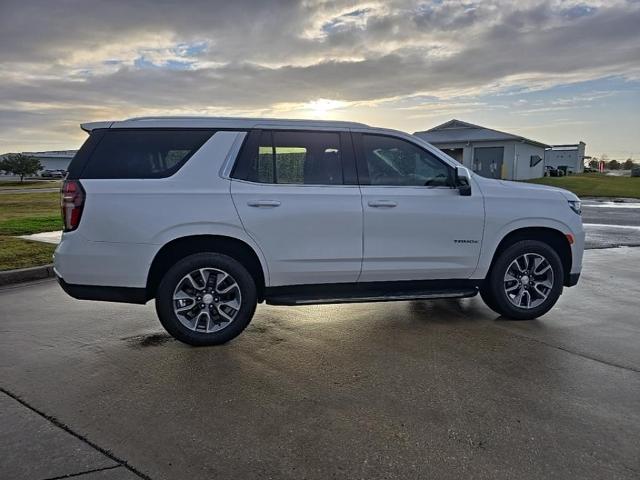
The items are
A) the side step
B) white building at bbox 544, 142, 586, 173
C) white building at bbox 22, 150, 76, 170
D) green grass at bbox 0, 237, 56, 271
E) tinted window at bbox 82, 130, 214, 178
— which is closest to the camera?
tinted window at bbox 82, 130, 214, 178

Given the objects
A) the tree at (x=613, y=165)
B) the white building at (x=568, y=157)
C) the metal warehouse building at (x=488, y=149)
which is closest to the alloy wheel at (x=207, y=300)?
the metal warehouse building at (x=488, y=149)

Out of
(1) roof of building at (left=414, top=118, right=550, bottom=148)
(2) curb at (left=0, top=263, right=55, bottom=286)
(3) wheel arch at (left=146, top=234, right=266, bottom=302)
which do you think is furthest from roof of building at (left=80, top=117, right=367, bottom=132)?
(1) roof of building at (left=414, top=118, right=550, bottom=148)

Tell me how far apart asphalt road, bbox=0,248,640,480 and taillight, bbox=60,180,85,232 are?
1134 millimetres

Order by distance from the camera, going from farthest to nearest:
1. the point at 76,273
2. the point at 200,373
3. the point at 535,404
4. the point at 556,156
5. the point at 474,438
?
the point at 556,156 < the point at 76,273 < the point at 200,373 < the point at 535,404 < the point at 474,438

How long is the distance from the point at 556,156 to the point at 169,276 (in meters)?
66.1

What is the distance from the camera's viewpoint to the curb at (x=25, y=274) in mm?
6867

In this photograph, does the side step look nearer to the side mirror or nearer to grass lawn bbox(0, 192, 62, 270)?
the side mirror

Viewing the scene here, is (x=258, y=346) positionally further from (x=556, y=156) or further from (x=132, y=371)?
(x=556, y=156)

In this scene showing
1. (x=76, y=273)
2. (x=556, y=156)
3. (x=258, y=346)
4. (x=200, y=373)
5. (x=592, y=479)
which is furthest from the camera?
(x=556, y=156)

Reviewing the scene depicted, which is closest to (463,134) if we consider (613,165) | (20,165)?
(20,165)

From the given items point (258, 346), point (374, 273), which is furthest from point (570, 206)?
point (258, 346)

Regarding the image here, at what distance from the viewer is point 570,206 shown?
204 inches

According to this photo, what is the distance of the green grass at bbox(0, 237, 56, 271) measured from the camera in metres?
7.44

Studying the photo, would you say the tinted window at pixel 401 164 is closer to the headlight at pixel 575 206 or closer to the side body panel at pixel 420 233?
the side body panel at pixel 420 233
